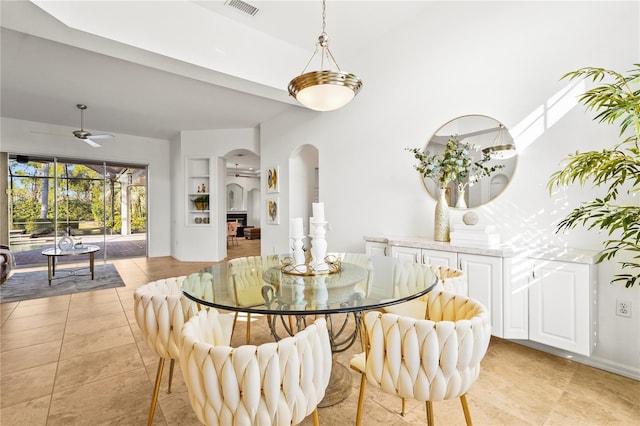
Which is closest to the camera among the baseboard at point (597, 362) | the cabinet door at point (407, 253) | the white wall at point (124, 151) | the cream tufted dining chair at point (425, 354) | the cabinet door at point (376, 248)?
the cream tufted dining chair at point (425, 354)

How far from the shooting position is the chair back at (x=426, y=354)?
120 cm

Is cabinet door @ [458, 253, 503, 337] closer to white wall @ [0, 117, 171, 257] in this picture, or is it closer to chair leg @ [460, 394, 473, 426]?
chair leg @ [460, 394, 473, 426]

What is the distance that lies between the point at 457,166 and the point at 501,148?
1.35ft

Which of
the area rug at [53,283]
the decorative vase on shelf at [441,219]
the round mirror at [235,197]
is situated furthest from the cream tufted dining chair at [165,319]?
the round mirror at [235,197]

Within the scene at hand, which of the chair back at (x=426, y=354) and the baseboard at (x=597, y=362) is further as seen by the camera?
the baseboard at (x=597, y=362)

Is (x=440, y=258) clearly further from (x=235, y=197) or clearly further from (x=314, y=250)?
(x=235, y=197)

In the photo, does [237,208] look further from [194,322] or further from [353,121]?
[194,322]

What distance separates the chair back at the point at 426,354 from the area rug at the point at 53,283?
5027 mm

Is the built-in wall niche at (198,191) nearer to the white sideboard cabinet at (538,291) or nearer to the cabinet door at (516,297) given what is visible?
the white sideboard cabinet at (538,291)

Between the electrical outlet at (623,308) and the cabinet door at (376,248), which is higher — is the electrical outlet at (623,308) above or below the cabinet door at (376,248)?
below

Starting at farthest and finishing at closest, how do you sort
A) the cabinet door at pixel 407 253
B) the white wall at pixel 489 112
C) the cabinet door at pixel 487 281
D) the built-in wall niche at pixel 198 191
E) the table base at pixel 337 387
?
the built-in wall niche at pixel 198 191, the cabinet door at pixel 407 253, the cabinet door at pixel 487 281, the white wall at pixel 489 112, the table base at pixel 337 387

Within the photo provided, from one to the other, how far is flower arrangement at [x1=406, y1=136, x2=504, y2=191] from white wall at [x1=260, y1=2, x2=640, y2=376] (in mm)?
299

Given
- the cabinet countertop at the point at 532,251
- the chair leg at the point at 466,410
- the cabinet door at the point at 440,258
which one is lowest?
the chair leg at the point at 466,410

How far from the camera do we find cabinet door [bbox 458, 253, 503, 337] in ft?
7.94
